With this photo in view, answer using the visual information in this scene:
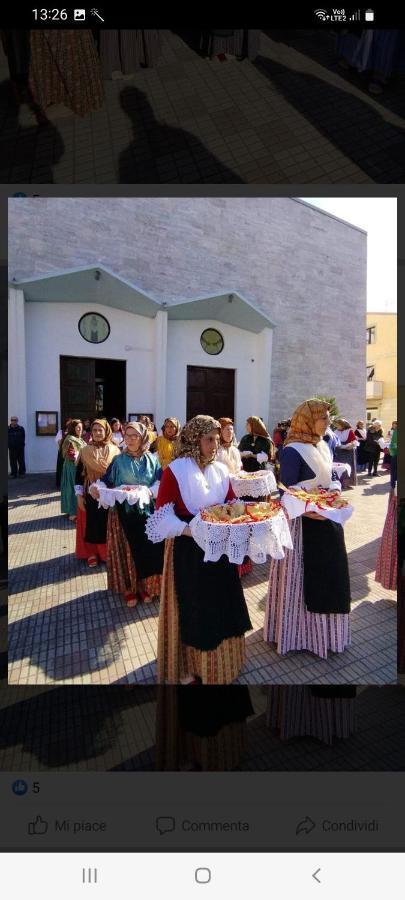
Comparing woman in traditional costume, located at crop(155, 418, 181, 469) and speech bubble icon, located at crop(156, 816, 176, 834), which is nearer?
speech bubble icon, located at crop(156, 816, 176, 834)

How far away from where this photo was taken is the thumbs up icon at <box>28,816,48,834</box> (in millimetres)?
1036

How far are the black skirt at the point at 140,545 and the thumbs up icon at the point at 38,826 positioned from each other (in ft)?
5.84

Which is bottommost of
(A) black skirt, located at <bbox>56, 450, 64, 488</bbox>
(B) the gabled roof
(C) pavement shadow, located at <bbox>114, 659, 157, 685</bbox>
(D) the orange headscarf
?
(C) pavement shadow, located at <bbox>114, 659, 157, 685</bbox>

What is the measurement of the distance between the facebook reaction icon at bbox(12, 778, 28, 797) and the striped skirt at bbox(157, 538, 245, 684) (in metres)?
0.85

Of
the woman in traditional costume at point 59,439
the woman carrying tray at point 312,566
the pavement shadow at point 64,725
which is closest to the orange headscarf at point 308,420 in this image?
the woman carrying tray at point 312,566

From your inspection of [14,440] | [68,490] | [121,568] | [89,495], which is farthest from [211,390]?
[14,440]

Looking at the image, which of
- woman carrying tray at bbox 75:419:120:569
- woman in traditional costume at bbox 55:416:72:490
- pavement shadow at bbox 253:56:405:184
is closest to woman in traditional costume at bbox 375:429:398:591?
pavement shadow at bbox 253:56:405:184

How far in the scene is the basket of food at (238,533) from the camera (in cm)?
159

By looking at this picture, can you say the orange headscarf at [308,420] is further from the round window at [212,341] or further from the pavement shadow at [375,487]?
the pavement shadow at [375,487]

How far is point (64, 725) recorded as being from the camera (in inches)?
47.4

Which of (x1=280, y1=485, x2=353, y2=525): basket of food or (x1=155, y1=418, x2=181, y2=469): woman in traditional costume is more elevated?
(x1=155, y1=418, x2=181, y2=469): woman in traditional costume

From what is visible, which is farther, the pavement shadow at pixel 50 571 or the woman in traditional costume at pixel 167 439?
the woman in traditional costume at pixel 167 439

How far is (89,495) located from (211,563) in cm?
195

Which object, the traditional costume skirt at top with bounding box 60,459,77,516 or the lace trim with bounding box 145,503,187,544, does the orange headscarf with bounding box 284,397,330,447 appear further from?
the traditional costume skirt at top with bounding box 60,459,77,516
